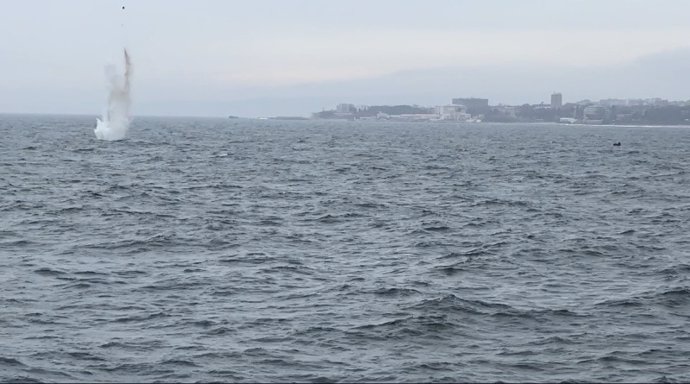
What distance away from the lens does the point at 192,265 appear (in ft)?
99.8

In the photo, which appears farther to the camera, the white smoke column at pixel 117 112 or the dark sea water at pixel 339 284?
the white smoke column at pixel 117 112

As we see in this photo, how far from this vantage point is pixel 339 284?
91.4ft

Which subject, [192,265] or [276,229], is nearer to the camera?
[192,265]

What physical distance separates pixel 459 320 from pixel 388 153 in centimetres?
8353

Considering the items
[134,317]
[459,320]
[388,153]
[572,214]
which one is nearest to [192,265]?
[134,317]

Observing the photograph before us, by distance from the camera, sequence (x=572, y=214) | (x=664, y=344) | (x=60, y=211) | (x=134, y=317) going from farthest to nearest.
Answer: (x=572, y=214) < (x=60, y=211) < (x=134, y=317) < (x=664, y=344)

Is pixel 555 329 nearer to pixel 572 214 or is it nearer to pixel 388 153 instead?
pixel 572 214

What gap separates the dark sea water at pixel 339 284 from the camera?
66.3ft

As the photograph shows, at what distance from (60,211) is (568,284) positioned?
79.8 feet

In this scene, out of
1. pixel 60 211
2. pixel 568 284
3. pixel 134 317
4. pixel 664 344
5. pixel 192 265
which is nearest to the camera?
pixel 664 344

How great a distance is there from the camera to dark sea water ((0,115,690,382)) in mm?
20219

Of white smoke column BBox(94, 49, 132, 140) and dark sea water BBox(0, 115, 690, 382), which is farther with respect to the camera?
white smoke column BBox(94, 49, 132, 140)

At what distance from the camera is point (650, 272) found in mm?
30406

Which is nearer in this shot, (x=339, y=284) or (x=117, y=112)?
(x=339, y=284)
